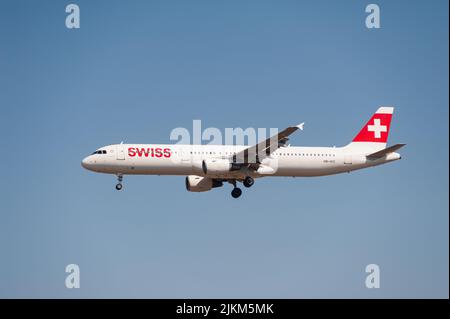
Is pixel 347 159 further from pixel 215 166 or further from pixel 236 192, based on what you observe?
pixel 215 166

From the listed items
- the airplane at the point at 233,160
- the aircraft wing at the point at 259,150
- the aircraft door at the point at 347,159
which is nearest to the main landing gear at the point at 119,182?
the airplane at the point at 233,160

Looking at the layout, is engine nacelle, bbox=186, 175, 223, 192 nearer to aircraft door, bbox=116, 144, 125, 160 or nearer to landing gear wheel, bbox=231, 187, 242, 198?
landing gear wheel, bbox=231, 187, 242, 198

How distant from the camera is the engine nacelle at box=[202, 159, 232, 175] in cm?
7175

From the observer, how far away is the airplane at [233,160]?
7200cm

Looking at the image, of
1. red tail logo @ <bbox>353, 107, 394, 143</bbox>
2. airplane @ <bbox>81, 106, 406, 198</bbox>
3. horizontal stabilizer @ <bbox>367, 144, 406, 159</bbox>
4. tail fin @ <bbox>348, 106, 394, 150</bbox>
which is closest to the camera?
airplane @ <bbox>81, 106, 406, 198</bbox>

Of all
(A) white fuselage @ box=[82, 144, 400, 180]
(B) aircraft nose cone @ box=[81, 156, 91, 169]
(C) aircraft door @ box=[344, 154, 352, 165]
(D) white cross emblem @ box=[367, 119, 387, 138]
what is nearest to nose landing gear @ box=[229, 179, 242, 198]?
(A) white fuselage @ box=[82, 144, 400, 180]

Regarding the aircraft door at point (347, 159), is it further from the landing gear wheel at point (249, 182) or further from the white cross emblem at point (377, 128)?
the landing gear wheel at point (249, 182)

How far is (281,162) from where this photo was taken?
75.0 metres

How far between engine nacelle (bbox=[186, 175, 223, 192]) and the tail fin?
41.3ft

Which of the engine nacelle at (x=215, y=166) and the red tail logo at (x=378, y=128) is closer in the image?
the engine nacelle at (x=215, y=166)

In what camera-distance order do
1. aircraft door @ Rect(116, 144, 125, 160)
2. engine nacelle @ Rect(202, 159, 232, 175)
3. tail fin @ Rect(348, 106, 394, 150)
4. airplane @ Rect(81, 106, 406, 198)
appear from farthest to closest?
tail fin @ Rect(348, 106, 394, 150)
aircraft door @ Rect(116, 144, 125, 160)
airplane @ Rect(81, 106, 406, 198)
engine nacelle @ Rect(202, 159, 232, 175)

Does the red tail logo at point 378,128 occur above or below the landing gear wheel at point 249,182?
above

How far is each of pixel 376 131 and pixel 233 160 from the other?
1495 centimetres

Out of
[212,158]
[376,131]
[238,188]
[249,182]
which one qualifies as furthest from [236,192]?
[376,131]
